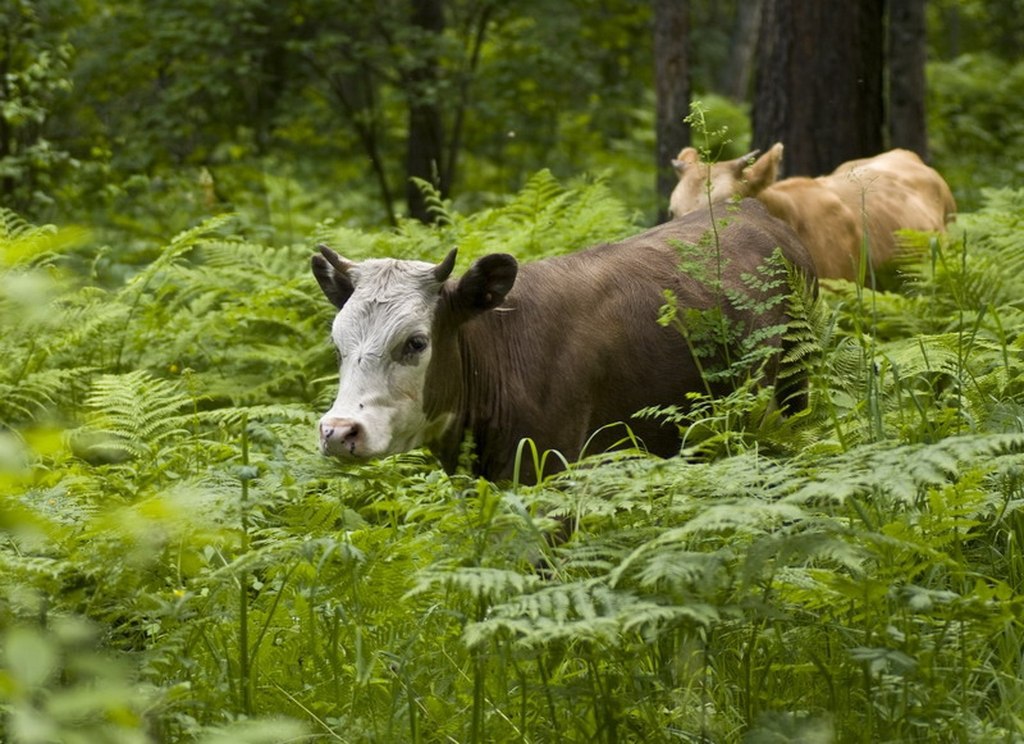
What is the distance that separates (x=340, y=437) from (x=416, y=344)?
68 cm

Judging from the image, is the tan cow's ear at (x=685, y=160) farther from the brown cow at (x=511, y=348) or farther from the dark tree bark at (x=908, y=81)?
the dark tree bark at (x=908, y=81)

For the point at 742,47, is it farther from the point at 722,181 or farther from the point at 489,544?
the point at 489,544

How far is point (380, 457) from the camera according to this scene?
17.1 feet

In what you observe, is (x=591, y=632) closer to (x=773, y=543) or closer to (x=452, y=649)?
(x=773, y=543)

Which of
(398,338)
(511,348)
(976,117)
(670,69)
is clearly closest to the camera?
(398,338)

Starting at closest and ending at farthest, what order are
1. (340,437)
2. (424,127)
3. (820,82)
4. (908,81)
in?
(340,437)
(820,82)
(908,81)
(424,127)

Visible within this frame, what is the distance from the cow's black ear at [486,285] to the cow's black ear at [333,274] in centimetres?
45

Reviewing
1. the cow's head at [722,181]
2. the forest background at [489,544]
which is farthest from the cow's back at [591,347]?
the cow's head at [722,181]

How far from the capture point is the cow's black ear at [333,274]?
5.61m

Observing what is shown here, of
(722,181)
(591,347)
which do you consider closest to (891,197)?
(722,181)

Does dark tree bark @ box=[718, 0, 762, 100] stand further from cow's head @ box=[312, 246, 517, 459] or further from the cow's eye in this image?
the cow's eye

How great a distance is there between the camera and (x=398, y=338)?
5.33 meters

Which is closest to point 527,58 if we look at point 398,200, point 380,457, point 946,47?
point 398,200

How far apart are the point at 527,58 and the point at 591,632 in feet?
50.3
